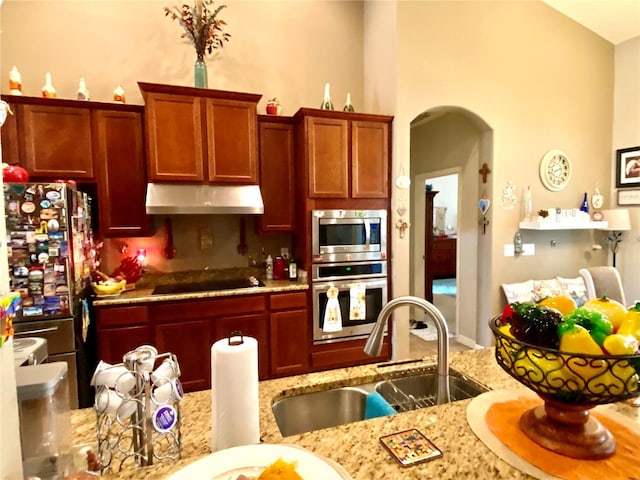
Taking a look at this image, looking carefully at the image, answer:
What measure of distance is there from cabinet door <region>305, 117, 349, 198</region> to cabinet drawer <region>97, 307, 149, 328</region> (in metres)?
1.73

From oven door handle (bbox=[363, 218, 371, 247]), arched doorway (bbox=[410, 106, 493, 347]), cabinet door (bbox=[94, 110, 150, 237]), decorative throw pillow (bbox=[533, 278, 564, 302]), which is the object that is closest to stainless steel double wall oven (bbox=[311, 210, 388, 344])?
oven door handle (bbox=[363, 218, 371, 247])

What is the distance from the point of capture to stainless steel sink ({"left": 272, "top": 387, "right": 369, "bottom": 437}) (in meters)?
1.24

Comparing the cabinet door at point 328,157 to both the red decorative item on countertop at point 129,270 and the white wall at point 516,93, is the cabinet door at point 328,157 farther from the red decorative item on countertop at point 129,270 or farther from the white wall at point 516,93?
the red decorative item on countertop at point 129,270

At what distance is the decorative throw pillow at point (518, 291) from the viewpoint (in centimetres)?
377

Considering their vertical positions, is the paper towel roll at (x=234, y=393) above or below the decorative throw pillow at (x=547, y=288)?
above

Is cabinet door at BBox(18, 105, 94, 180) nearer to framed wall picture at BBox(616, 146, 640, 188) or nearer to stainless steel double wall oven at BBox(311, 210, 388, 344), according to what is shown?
stainless steel double wall oven at BBox(311, 210, 388, 344)

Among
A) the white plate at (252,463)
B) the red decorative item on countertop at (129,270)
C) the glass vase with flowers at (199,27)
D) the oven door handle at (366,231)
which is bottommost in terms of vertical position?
the white plate at (252,463)

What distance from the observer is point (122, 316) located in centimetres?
275

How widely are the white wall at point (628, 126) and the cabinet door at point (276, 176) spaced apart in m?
3.92

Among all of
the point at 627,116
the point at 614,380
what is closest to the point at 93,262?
the point at 614,380

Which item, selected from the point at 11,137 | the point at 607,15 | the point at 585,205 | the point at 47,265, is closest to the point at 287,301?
the point at 47,265

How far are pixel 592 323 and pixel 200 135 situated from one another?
118 inches

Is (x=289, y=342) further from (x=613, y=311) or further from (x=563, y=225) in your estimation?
(x=563, y=225)

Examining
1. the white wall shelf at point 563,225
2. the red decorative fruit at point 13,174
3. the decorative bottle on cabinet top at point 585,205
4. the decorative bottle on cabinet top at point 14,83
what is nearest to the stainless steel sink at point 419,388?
the red decorative fruit at point 13,174
